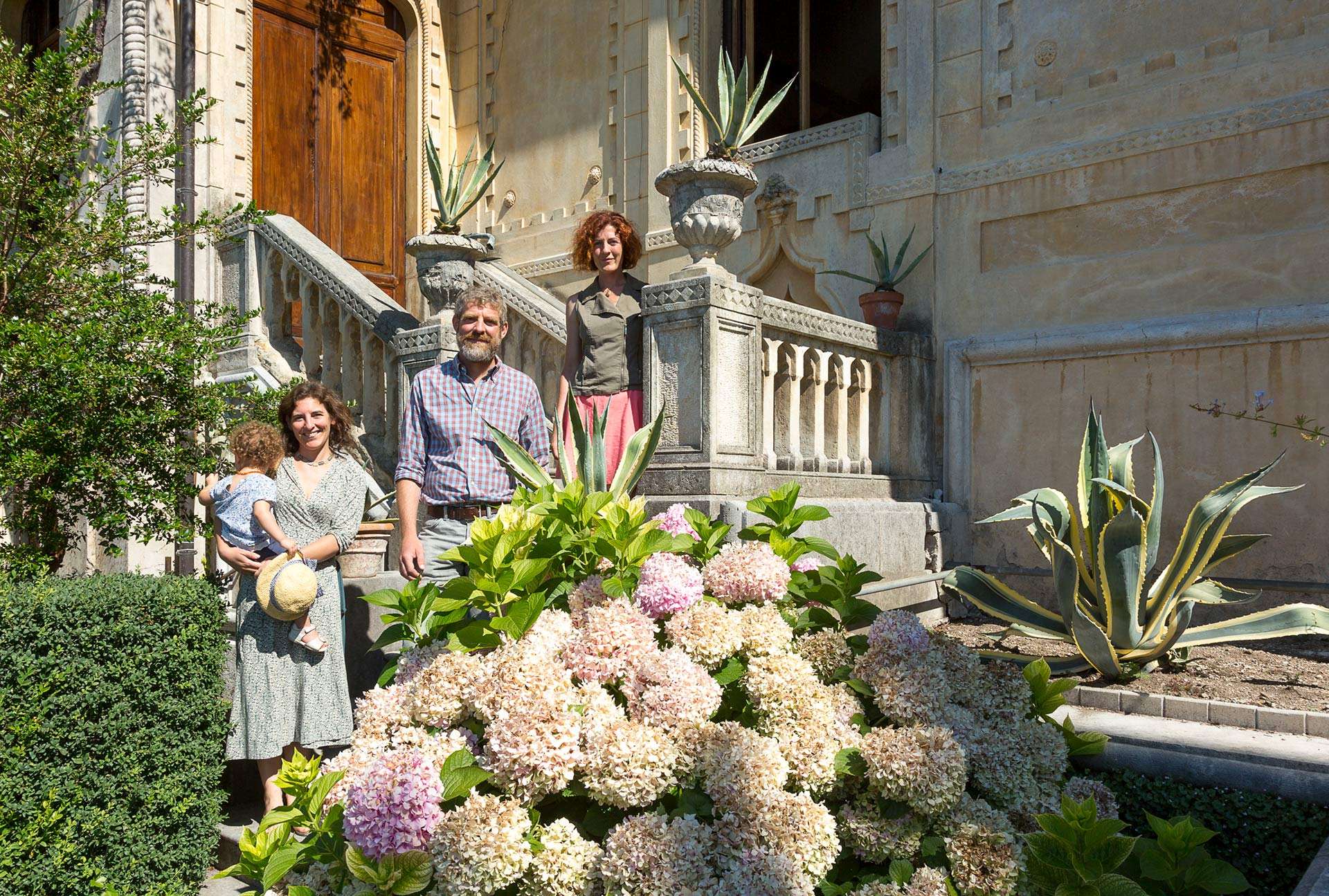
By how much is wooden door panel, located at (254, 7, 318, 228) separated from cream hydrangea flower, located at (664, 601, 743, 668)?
906 cm

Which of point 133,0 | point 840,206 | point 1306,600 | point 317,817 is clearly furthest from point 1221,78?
point 133,0

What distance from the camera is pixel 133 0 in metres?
9.13

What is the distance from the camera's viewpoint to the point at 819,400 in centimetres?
605

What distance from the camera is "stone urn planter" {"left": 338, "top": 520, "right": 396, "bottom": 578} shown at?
4.61 meters

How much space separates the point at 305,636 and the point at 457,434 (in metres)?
0.92

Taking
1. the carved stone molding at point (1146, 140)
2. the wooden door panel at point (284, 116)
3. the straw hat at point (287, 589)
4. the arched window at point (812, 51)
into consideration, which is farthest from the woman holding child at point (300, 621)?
the wooden door panel at point (284, 116)

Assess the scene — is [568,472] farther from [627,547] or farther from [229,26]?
[229,26]

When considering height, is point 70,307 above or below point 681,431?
above

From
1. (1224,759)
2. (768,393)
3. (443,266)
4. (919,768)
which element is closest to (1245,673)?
(1224,759)

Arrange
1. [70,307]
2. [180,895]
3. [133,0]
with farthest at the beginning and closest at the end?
[133,0] → [70,307] → [180,895]

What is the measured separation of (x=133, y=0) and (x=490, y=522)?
937cm

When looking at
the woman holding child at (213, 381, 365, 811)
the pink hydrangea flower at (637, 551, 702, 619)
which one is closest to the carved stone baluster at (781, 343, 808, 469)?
the woman holding child at (213, 381, 365, 811)

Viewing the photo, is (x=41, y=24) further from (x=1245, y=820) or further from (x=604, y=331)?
(x=1245, y=820)

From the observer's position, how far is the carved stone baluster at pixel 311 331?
777 centimetres
